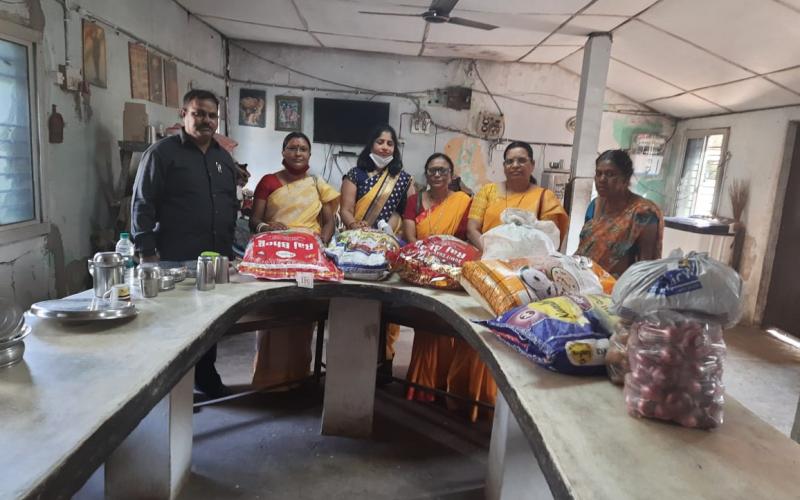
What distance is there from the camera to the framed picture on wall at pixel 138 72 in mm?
3547

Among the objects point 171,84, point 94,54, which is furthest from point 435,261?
point 171,84

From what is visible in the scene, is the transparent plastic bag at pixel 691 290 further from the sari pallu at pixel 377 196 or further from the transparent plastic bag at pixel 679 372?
the sari pallu at pixel 377 196

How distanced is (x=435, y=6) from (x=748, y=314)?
4504 millimetres

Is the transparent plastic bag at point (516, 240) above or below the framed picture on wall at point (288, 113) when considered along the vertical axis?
below

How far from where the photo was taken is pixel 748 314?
519 centimetres

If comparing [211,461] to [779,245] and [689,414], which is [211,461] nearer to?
[689,414]

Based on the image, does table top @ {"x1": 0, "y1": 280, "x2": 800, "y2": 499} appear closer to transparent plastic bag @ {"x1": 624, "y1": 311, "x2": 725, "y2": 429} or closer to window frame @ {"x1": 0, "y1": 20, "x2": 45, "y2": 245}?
transparent plastic bag @ {"x1": 624, "y1": 311, "x2": 725, "y2": 429}

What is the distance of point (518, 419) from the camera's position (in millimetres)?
1128

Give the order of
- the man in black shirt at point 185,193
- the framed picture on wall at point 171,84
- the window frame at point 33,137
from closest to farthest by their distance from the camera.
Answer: the man in black shirt at point 185,193 → the window frame at point 33,137 → the framed picture on wall at point 171,84

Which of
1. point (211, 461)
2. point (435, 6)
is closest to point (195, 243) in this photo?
point (211, 461)

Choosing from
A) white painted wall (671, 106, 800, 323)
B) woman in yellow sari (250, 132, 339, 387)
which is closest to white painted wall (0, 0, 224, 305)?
woman in yellow sari (250, 132, 339, 387)

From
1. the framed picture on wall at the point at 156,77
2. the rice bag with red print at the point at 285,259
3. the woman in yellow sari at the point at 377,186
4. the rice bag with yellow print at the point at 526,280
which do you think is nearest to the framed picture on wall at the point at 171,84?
the framed picture on wall at the point at 156,77

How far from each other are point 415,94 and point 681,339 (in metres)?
5.58

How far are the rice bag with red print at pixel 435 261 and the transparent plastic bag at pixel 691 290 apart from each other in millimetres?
924
